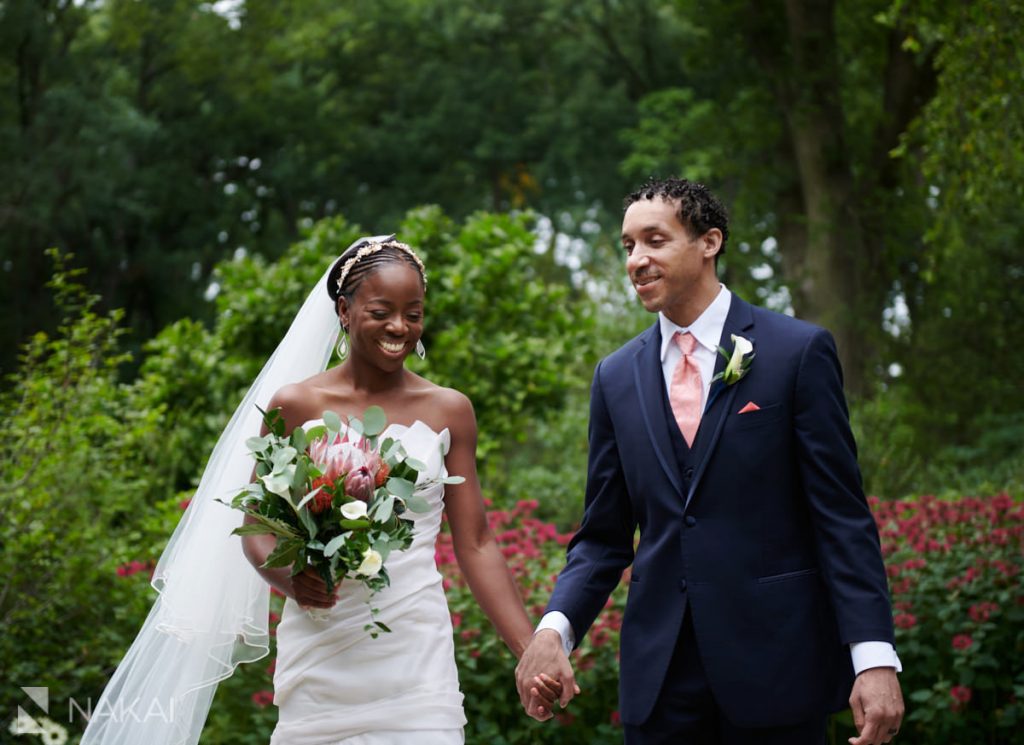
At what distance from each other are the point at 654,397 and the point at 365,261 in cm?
98

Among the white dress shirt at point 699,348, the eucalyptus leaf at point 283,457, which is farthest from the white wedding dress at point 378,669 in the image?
the eucalyptus leaf at point 283,457

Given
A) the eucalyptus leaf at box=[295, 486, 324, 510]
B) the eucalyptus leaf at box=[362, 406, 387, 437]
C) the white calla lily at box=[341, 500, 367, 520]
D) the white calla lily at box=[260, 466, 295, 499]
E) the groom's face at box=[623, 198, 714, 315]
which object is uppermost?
the groom's face at box=[623, 198, 714, 315]

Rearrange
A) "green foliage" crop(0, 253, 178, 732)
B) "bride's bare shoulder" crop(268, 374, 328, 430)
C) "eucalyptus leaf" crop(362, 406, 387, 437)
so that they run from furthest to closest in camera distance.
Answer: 1. "green foliage" crop(0, 253, 178, 732)
2. "bride's bare shoulder" crop(268, 374, 328, 430)
3. "eucalyptus leaf" crop(362, 406, 387, 437)

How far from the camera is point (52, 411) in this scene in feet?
24.2

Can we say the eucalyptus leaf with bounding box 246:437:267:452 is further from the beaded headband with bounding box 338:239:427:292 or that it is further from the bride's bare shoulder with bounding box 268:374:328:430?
the beaded headband with bounding box 338:239:427:292

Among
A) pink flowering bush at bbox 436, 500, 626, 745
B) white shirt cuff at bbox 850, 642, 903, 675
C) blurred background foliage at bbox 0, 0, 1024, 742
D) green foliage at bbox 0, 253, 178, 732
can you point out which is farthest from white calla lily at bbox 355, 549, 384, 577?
green foliage at bbox 0, 253, 178, 732

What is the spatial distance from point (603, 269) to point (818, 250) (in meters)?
4.78

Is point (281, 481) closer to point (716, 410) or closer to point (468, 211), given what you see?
point (716, 410)

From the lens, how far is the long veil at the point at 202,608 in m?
4.09

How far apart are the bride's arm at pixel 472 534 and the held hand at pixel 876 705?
109cm

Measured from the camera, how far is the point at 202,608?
4.07 m

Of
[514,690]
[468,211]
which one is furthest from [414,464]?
[468,211]

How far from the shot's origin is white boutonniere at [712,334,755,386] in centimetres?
342

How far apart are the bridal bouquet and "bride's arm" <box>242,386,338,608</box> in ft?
0.19
